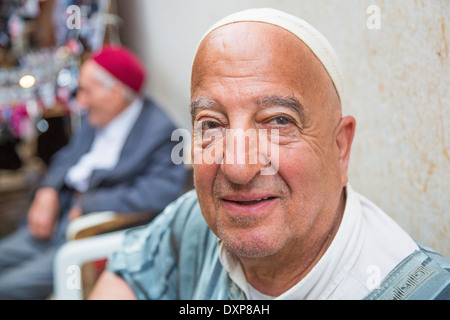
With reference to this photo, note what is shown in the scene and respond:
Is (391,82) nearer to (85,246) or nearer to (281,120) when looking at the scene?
(281,120)

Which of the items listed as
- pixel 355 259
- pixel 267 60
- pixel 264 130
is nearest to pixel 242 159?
pixel 264 130

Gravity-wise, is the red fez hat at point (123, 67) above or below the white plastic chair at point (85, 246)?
above

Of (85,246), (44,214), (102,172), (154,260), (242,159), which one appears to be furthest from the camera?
(44,214)

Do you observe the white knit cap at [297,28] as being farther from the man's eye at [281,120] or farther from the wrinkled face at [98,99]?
the wrinkled face at [98,99]

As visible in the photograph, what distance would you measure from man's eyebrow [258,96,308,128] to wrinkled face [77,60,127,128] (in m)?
1.80

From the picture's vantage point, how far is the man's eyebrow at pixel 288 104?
33.0 inches

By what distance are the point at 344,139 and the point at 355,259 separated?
0.92 feet

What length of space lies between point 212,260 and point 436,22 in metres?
0.78

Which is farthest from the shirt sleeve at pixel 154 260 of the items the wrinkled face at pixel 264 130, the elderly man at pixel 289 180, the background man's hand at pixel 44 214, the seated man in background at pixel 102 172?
the background man's hand at pixel 44 214

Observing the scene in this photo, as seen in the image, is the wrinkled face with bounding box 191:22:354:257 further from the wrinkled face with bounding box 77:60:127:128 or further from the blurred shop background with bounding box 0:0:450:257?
the wrinkled face with bounding box 77:60:127:128

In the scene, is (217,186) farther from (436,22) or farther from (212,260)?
(436,22)

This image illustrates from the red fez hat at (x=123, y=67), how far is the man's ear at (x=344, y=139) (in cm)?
179

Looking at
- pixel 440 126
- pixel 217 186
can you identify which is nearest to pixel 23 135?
pixel 217 186

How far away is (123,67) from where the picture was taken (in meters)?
2.50
